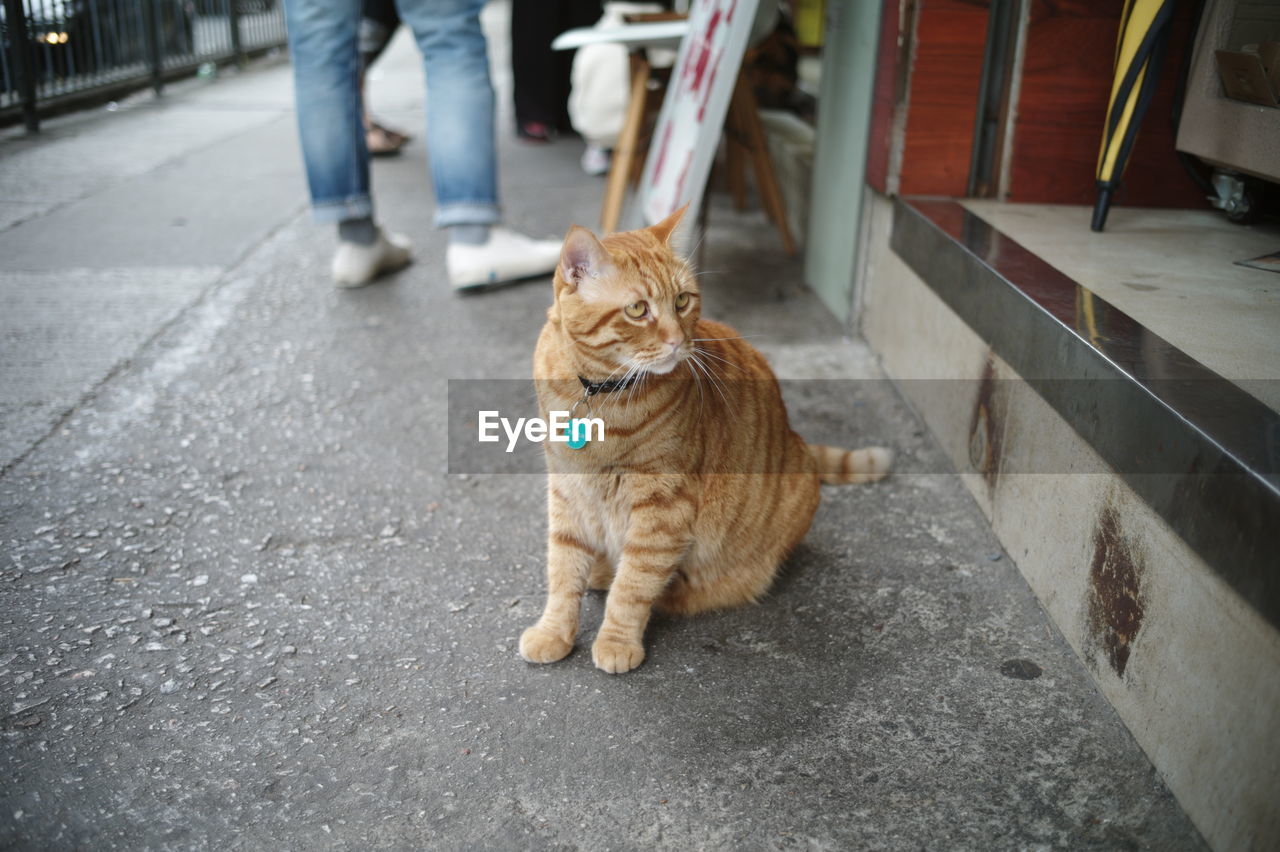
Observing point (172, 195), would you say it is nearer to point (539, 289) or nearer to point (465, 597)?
point (539, 289)

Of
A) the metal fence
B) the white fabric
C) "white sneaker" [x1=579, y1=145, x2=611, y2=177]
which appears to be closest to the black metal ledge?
the white fabric

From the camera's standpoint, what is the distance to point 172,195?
464cm

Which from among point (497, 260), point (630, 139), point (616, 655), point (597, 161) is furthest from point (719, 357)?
point (597, 161)

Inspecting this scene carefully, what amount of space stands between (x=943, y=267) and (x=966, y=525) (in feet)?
2.10

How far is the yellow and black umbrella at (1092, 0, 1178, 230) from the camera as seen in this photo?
2.08 metres

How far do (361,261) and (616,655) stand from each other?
2401 millimetres

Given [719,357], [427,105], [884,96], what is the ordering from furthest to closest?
1. [427,105]
2. [884,96]
3. [719,357]

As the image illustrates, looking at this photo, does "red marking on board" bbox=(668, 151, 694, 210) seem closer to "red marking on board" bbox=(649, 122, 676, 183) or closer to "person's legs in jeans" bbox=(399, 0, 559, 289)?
"red marking on board" bbox=(649, 122, 676, 183)

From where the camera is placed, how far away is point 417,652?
1.78 meters

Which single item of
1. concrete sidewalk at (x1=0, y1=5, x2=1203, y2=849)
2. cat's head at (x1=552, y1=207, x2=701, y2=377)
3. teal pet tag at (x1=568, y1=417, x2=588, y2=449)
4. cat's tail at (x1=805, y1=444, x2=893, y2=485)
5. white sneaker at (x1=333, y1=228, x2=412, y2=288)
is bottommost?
concrete sidewalk at (x1=0, y1=5, x2=1203, y2=849)

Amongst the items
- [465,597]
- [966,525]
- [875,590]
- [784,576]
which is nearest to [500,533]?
[465,597]

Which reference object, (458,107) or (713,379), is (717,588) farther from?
(458,107)

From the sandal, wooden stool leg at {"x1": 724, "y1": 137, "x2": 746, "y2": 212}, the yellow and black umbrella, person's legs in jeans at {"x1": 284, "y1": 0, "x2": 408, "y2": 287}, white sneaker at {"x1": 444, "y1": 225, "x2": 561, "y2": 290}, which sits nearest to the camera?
the yellow and black umbrella

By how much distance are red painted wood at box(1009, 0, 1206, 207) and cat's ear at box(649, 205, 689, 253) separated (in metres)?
1.28
